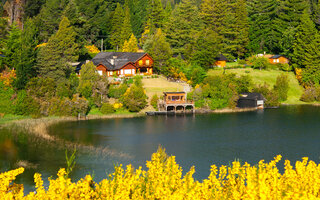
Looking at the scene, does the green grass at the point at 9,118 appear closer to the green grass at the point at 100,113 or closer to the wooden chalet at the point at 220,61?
the green grass at the point at 100,113

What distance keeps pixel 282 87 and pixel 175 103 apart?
2345 centimetres

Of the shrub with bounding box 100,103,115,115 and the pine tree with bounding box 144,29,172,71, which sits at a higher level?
the pine tree with bounding box 144,29,172,71

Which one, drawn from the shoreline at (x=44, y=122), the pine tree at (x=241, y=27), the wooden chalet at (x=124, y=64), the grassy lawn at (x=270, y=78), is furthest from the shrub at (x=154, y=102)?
the pine tree at (x=241, y=27)

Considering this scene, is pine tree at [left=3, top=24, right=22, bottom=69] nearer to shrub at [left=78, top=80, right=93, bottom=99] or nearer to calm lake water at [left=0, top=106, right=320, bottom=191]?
shrub at [left=78, top=80, right=93, bottom=99]

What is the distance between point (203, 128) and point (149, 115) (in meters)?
12.1

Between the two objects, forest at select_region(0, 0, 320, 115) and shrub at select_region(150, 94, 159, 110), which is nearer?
forest at select_region(0, 0, 320, 115)

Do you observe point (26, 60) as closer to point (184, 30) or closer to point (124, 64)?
point (124, 64)

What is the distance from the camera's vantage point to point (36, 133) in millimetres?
55250

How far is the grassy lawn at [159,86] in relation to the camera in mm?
76125

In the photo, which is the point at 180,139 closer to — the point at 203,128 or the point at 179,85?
the point at 203,128

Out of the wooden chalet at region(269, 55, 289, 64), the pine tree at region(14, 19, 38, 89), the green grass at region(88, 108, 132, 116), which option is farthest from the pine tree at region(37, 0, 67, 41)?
the wooden chalet at region(269, 55, 289, 64)

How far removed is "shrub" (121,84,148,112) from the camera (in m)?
70.2

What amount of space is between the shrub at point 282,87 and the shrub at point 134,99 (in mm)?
26503

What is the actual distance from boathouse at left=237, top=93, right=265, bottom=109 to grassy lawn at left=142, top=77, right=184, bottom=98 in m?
10.0
